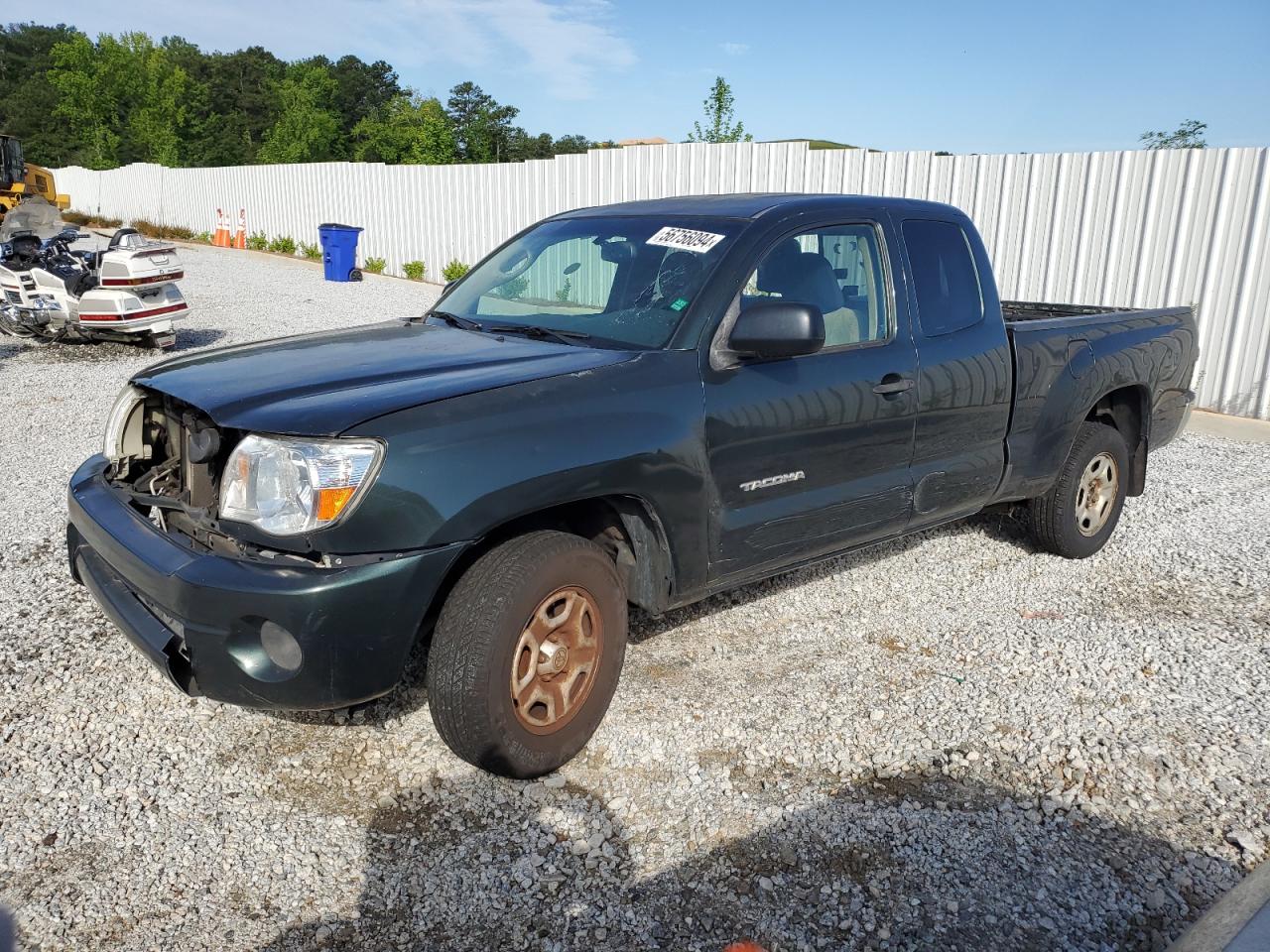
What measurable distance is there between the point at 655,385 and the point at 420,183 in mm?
18130

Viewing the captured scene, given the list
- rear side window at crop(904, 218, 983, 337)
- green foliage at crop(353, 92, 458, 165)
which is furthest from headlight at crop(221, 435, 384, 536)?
green foliage at crop(353, 92, 458, 165)

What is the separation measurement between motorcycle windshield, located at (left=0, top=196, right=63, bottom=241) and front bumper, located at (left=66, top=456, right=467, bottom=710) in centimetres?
1062

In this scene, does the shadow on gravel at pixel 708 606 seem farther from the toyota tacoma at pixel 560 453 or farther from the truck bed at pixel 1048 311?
the truck bed at pixel 1048 311

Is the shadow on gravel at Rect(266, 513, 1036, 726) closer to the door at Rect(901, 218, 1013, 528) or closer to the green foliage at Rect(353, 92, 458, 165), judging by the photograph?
the door at Rect(901, 218, 1013, 528)

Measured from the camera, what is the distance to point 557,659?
3.23m

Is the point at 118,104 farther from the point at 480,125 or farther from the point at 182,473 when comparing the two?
the point at 182,473

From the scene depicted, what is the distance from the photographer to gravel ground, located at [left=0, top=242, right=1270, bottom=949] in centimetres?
270

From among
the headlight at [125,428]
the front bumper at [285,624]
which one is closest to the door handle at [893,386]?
the front bumper at [285,624]

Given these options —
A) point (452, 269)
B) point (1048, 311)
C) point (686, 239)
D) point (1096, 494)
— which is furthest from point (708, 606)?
point (452, 269)

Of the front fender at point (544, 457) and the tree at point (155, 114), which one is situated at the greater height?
the tree at point (155, 114)

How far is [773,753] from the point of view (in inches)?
137

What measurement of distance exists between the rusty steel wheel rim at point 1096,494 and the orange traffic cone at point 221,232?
27.5 m

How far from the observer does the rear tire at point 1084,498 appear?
5199mm

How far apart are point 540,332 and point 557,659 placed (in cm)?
131
